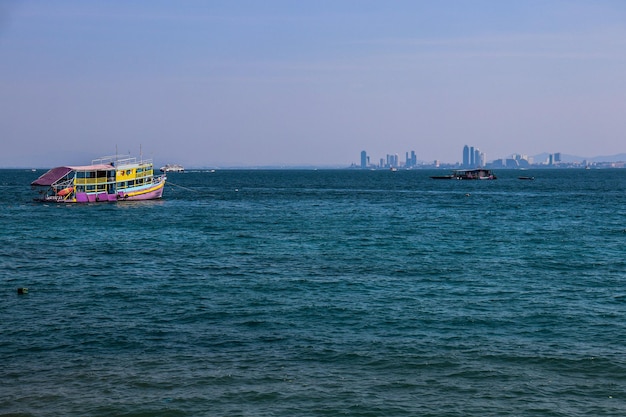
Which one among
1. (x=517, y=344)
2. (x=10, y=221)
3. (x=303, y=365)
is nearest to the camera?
(x=303, y=365)

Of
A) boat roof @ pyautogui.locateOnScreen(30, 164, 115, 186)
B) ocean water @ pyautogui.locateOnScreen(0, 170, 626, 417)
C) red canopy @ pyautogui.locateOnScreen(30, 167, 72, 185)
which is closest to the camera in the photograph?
ocean water @ pyautogui.locateOnScreen(0, 170, 626, 417)

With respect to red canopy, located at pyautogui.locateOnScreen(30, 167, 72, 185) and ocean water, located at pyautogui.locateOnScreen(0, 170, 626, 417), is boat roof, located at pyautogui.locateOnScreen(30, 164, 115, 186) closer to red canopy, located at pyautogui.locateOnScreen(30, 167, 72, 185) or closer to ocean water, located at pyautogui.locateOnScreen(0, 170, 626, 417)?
red canopy, located at pyautogui.locateOnScreen(30, 167, 72, 185)

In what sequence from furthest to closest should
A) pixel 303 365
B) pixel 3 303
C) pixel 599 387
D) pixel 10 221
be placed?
pixel 10 221 → pixel 3 303 → pixel 303 365 → pixel 599 387

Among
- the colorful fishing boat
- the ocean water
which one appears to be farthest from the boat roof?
the ocean water

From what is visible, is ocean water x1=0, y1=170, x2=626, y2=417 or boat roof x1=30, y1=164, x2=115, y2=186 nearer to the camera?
ocean water x1=0, y1=170, x2=626, y2=417

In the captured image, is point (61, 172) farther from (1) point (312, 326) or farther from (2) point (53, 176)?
(1) point (312, 326)

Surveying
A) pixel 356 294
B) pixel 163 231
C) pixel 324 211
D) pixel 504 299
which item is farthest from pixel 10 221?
pixel 504 299

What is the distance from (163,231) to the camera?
6938cm

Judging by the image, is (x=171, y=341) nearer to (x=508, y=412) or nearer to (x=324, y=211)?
(x=508, y=412)

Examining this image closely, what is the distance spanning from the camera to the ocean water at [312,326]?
22.2m

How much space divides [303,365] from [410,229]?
48580mm

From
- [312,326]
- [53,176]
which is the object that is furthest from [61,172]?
[312,326]

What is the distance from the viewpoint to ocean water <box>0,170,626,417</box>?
22234 mm

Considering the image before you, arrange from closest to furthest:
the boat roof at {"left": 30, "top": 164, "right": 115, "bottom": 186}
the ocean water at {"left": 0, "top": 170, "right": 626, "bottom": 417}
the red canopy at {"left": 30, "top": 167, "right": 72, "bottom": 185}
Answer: the ocean water at {"left": 0, "top": 170, "right": 626, "bottom": 417}, the boat roof at {"left": 30, "top": 164, "right": 115, "bottom": 186}, the red canopy at {"left": 30, "top": 167, "right": 72, "bottom": 185}
